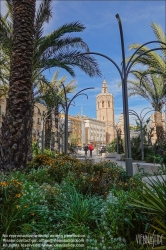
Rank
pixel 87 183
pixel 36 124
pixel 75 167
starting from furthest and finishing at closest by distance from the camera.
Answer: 1. pixel 36 124
2. pixel 75 167
3. pixel 87 183

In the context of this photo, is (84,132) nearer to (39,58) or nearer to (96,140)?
(96,140)

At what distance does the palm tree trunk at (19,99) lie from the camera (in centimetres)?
598

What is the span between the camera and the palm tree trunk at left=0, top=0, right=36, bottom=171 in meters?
5.98

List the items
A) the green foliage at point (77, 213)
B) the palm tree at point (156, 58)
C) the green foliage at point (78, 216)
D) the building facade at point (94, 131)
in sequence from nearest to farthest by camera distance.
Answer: the green foliage at point (78, 216) < the green foliage at point (77, 213) < the palm tree at point (156, 58) < the building facade at point (94, 131)

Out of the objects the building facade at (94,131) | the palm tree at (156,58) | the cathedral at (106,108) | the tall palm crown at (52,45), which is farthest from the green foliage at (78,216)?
the cathedral at (106,108)

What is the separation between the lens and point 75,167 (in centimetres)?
672

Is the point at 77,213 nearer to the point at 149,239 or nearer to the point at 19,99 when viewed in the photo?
the point at 149,239

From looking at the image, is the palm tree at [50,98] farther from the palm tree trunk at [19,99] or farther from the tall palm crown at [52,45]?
the palm tree trunk at [19,99]

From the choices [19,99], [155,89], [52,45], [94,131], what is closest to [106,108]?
[94,131]

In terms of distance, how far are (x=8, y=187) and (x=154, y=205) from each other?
2.14 metres

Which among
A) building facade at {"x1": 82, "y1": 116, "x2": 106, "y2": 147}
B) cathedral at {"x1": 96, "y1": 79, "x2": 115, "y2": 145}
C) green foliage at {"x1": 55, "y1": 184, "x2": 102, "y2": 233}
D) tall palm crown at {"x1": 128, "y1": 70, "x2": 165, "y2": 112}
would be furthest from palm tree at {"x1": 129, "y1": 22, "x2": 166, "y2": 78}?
cathedral at {"x1": 96, "y1": 79, "x2": 115, "y2": 145}

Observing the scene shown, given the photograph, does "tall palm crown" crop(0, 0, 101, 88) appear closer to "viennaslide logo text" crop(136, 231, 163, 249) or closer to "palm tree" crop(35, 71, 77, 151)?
"palm tree" crop(35, 71, 77, 151)

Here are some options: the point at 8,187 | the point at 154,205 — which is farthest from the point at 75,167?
the point at 154,205

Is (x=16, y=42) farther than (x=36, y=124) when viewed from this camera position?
No
